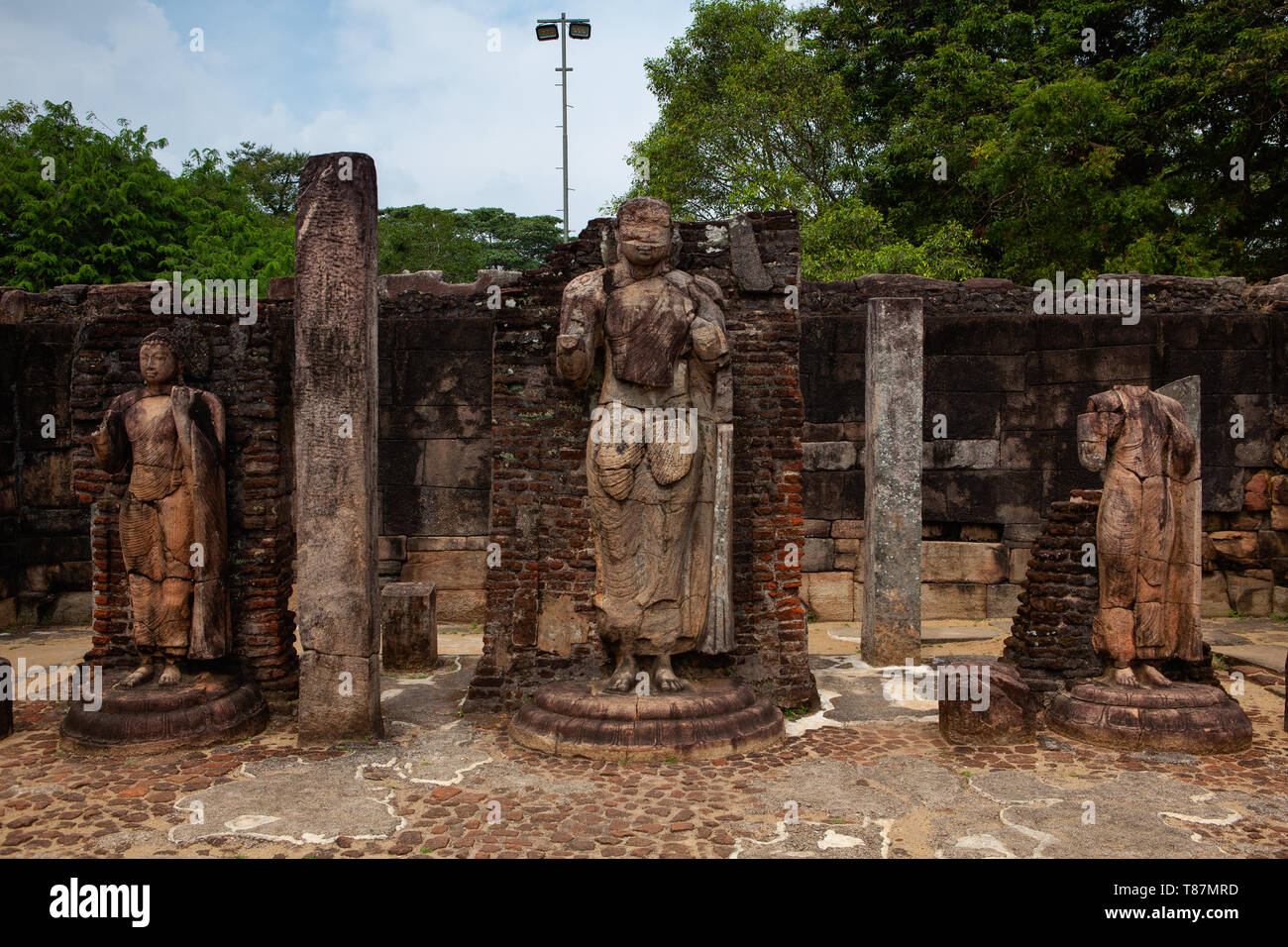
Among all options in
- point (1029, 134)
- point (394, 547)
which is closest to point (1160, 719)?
point (394, 547)

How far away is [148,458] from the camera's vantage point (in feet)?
20.0

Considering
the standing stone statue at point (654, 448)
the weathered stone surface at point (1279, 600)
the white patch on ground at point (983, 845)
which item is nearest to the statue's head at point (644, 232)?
the standing stone statue at point (654, 448)

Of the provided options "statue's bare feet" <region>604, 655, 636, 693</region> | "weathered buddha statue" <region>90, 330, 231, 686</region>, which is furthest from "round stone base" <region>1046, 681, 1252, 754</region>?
"weathered buddha statue" <region>90, 330, 231, 686</region>

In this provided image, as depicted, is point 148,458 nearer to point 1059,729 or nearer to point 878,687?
point 878,687

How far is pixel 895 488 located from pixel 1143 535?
2405 millimetres

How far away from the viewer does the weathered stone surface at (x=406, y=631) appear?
8.02m

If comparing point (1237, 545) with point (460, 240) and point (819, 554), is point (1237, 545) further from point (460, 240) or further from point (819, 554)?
point (460, 240)

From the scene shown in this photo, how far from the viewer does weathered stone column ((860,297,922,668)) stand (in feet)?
26.8

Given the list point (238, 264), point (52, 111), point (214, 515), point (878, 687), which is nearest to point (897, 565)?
point (878, 687)

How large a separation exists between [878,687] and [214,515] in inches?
194

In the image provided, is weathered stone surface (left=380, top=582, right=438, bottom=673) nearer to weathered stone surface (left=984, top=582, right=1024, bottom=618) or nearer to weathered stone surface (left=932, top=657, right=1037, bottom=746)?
weathered stone surface (left=932, top=657, right=1037, bottom=746)

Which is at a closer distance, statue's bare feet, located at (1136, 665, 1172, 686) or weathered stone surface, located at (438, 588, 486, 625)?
statue's bare feet, located at (1136, 665, 1172, 686)

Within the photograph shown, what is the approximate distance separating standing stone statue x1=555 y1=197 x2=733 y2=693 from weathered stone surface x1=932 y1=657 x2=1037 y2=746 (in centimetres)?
147

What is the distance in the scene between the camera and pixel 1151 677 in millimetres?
6059
